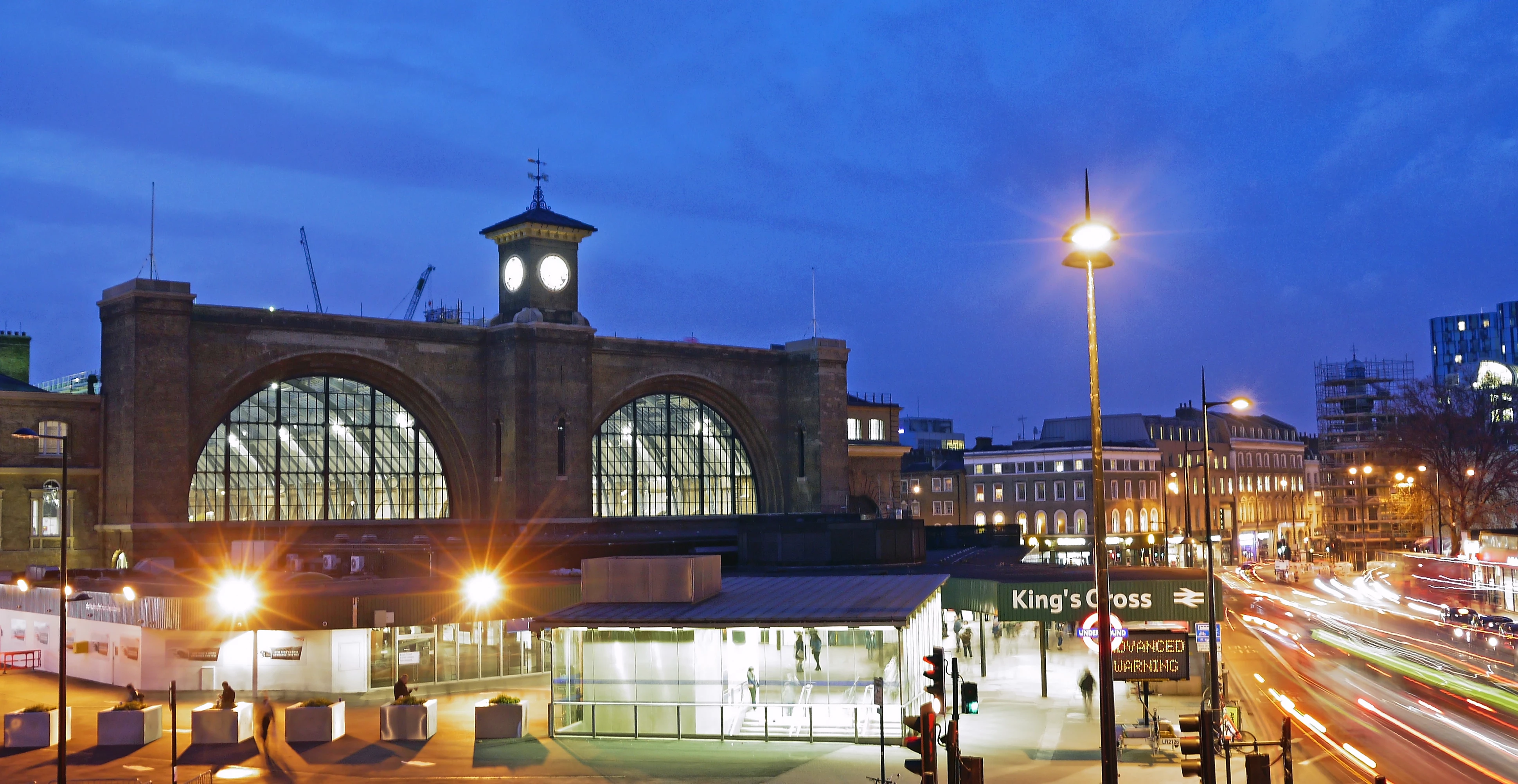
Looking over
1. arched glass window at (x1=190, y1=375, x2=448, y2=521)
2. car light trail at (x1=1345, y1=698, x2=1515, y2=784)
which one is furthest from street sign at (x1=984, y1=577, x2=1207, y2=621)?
arched glass window at (x1=190, y1=375, x2=448, y2=521)

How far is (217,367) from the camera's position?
2356 inches

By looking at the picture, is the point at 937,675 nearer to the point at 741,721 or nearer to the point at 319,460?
the point at 741,721

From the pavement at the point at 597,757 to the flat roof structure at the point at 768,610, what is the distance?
2.82m

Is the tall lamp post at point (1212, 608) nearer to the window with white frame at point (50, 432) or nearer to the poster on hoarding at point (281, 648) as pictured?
the poster on hoarding at point (281, 648)

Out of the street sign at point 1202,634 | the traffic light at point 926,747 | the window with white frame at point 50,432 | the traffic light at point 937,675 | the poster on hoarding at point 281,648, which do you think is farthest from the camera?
the window with white frame at point 50,432

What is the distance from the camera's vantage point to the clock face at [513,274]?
2849 inches

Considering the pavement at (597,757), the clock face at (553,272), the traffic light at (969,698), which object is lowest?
the pavement at (597,757)

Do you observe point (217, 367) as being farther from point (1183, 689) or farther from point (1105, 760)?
point (1105, 760)

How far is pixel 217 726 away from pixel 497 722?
6570 mm

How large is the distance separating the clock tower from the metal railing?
41.4 m

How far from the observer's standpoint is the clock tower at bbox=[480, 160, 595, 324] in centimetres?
7212

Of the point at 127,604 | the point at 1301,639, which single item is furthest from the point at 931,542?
the point at 127,604

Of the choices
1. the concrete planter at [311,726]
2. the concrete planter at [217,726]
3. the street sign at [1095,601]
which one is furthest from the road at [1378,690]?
the concrete planter at [217,726]

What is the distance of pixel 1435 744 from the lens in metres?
29.4
